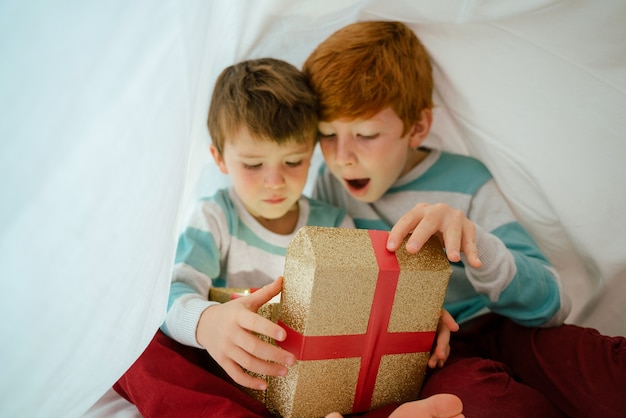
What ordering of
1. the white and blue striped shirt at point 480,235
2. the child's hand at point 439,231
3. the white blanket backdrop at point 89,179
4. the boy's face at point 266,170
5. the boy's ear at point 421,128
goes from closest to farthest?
the white blanket backdrop at point 89,179 → the child's hand at point 439,231 → the white and blue striped shirt at point 480,235 → the boy's face at point 266,170 → the boy's ear at point 421,128

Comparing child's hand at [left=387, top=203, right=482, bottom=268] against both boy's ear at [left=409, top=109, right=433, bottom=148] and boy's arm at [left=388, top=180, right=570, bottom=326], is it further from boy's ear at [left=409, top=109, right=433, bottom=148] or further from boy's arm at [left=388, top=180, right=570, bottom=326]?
boy's ear at [left=409, top=109, right=433, bottom=148]

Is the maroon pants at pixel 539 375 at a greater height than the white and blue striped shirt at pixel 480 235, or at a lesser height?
lesser

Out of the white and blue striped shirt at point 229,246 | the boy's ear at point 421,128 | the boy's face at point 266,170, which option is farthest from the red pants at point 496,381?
the boy's ear at point 421,128

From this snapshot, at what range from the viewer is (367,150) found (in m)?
0.96

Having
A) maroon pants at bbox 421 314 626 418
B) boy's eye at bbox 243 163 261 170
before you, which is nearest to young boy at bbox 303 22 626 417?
maroon pants at bbox 421 314 626 418

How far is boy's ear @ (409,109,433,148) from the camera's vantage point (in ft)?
3.40

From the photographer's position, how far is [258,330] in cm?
64

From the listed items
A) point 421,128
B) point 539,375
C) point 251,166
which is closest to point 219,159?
point 251,166

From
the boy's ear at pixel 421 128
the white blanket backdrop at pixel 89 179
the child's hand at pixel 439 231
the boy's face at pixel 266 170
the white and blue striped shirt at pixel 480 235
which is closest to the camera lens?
the white blanket backdrop at pixel 89 179

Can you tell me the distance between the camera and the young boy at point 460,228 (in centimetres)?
73

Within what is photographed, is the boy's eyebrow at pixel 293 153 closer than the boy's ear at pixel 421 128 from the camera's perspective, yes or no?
Yes

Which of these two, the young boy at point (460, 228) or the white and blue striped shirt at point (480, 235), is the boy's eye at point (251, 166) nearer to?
the young boy at point (460, 228)

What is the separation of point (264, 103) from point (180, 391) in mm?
439

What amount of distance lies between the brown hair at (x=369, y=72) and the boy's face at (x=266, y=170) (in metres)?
0.09
